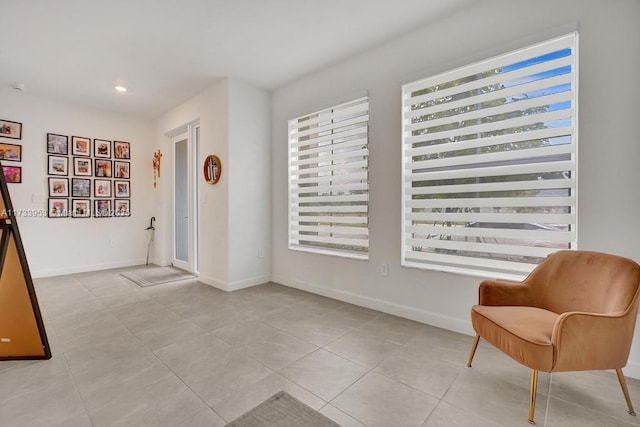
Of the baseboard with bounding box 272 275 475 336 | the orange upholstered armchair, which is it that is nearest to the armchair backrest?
the orange upholstered armchair

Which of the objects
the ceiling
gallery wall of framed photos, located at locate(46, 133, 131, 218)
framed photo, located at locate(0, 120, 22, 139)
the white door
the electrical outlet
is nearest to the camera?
the ceiling

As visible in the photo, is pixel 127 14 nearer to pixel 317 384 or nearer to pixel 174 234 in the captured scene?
pixel 317 384

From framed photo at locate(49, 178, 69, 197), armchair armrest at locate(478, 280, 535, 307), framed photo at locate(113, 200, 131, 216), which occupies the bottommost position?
armchair armrest at locate(478, 280, 535, 307)

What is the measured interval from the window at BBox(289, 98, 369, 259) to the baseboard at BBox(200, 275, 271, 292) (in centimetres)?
73

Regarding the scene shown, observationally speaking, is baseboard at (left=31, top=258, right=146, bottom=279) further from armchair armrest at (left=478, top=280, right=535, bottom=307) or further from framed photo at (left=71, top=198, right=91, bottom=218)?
armchair armrest at (left=478, top=280, right=535, bottom=307)

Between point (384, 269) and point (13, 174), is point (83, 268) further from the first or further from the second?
point (384, 269)

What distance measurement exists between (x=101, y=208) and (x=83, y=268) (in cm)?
105

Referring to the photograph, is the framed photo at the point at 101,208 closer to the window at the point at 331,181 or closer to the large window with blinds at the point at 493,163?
the window at the point at 331,181

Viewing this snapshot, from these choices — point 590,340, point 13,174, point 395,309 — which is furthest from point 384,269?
point 13,174

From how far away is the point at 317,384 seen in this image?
5.75 feet

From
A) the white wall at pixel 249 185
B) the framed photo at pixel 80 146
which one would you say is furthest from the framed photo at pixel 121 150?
the white wall at pixel 249 185

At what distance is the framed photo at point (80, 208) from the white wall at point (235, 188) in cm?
224

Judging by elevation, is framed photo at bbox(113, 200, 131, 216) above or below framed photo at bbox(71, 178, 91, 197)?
below

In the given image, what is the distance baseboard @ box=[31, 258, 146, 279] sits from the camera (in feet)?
14.4
